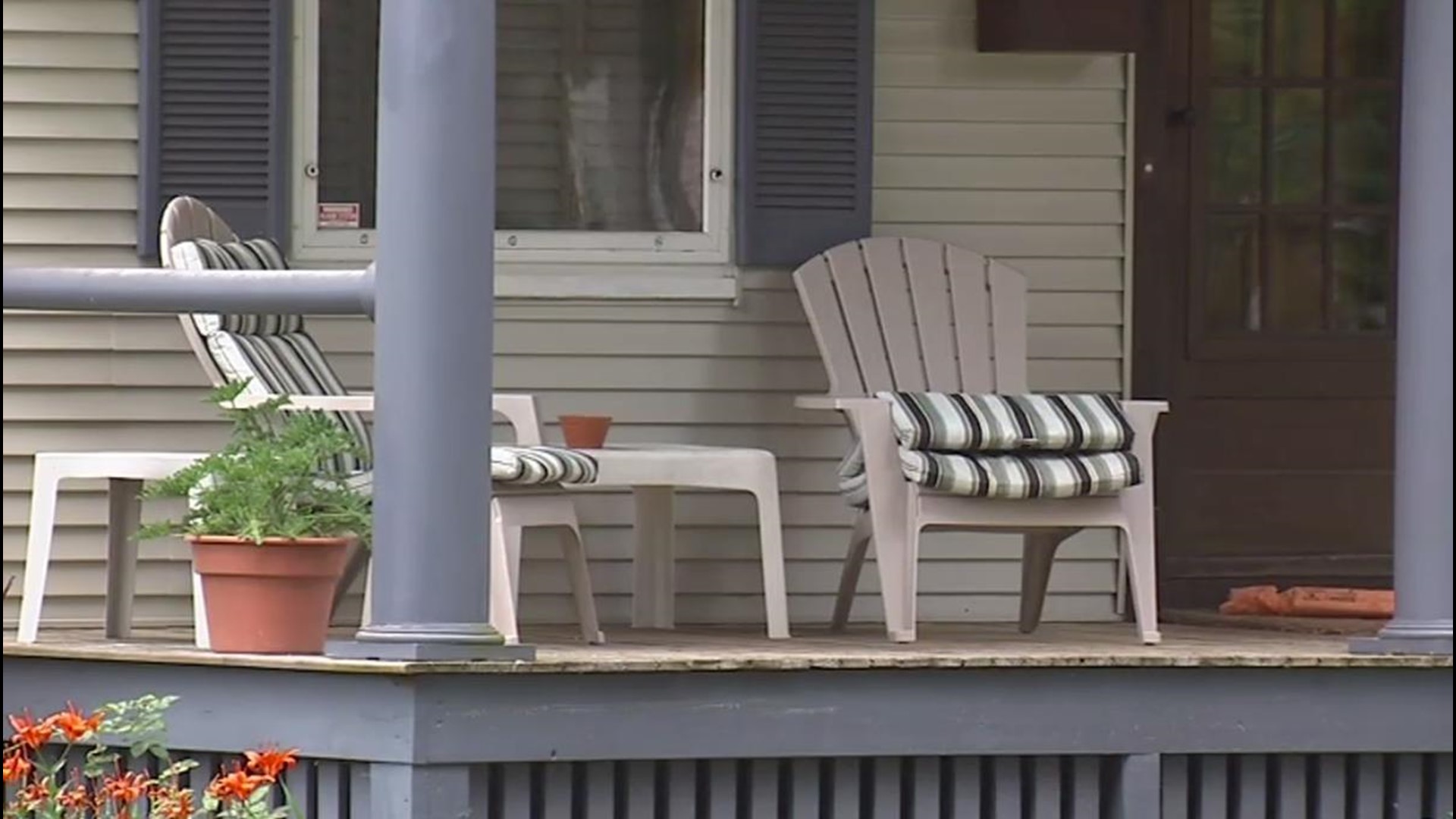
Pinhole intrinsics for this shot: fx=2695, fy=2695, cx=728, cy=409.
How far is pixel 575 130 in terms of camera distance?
6.16 meters

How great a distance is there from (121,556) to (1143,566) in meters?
2.02

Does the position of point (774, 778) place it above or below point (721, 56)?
below

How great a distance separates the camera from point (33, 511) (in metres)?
5.07

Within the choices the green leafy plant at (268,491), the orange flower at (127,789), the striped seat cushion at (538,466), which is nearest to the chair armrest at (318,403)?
the green leafy plant at (268,491)

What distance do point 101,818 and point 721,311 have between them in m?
2.26

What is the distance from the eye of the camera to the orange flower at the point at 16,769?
4.07 meters

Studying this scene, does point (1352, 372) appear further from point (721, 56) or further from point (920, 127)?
point (721, 56)

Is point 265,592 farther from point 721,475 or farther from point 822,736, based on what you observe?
point 721,475

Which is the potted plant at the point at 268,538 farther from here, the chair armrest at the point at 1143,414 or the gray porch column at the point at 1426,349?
the gray porch column at the point at 1426,349

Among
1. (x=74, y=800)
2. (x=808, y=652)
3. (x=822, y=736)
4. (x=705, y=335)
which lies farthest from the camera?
(x=705, y=335)

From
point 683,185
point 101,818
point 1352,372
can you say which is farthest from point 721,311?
point 101,818

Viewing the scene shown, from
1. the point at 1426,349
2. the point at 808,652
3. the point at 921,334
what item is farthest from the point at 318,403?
the point at 1426,349

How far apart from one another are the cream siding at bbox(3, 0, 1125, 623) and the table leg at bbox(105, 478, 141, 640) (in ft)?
2.26

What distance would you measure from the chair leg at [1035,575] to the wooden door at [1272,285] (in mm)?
809
